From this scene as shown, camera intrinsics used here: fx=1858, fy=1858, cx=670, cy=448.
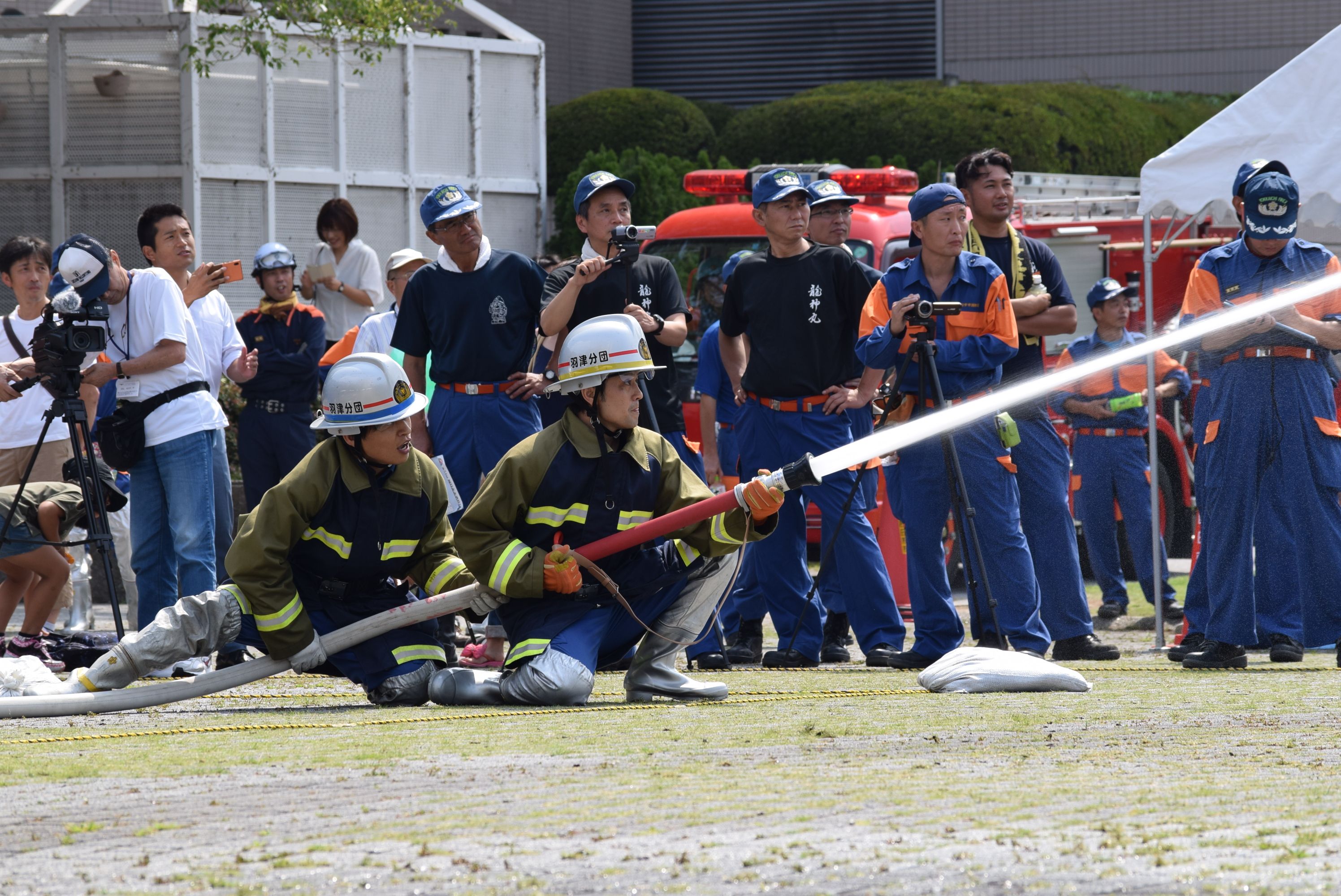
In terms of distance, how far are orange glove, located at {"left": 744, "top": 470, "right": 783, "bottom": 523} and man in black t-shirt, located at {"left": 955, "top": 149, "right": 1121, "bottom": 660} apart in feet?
7.40

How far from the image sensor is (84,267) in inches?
305

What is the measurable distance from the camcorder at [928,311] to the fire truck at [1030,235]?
13.7 ft

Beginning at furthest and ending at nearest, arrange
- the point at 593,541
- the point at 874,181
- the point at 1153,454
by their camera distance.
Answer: the point at 874,181 → the point at 1153,454 → the point at 593,541

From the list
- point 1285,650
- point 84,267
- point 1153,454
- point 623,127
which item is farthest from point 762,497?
point 623,127

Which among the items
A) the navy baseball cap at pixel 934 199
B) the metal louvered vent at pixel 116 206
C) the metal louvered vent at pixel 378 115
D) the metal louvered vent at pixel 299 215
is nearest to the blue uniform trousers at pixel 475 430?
the navy baseball cap at pixel 934 199

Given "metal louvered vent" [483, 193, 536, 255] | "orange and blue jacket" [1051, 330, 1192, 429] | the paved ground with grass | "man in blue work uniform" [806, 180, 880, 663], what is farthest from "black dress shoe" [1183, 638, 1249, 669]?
"metal louvered vent" [483, 193, 536, 255]

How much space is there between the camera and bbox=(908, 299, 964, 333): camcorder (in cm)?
738

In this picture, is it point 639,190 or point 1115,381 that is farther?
point 639,190

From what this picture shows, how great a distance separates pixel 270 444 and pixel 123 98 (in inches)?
288

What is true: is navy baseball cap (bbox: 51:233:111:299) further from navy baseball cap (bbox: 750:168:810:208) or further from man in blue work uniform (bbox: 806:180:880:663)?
man in blue work uniform (bbox: 806:180:880:663)

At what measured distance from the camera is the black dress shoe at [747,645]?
834cm

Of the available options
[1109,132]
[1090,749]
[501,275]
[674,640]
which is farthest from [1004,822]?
[1109,132]

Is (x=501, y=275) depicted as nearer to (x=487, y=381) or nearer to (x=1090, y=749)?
(x=487, y=381)

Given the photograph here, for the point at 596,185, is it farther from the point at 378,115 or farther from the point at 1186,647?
the point at 378,115
